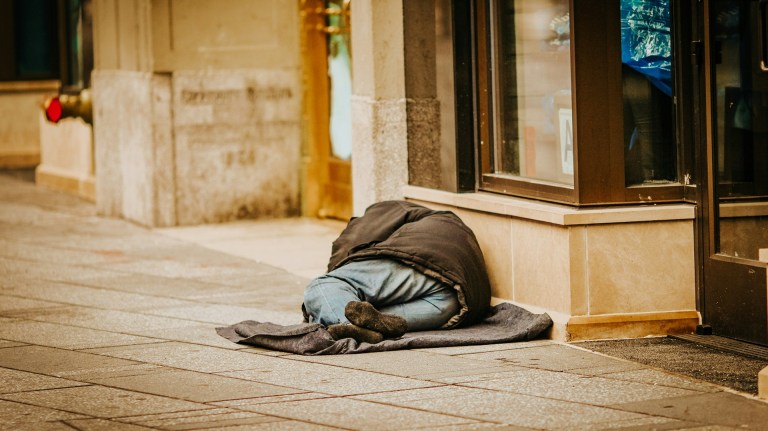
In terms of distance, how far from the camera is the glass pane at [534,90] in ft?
25.1

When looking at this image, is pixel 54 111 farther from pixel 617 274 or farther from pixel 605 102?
pixel 617 274

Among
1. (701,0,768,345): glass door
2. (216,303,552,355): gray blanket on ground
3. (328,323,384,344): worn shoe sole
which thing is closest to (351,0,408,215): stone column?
(216,303,552,355): gray blanket on ground

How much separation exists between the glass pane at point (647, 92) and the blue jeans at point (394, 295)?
122 centimetres

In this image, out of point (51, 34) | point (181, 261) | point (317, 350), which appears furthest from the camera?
point (51, 34)

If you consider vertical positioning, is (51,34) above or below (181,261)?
above

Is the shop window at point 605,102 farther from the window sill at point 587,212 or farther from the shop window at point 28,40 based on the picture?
the shop window at point 28,40

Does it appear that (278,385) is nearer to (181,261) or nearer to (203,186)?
(181,261)

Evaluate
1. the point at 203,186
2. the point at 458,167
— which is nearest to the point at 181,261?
the point at 203,186

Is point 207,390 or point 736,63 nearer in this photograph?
point 207,390

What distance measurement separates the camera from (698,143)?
23.9ft

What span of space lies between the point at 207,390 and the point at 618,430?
1961mm

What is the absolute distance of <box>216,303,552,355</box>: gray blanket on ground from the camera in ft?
23.1

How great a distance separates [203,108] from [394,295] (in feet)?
18.8

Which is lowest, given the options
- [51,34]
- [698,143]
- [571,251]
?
[571,251]
